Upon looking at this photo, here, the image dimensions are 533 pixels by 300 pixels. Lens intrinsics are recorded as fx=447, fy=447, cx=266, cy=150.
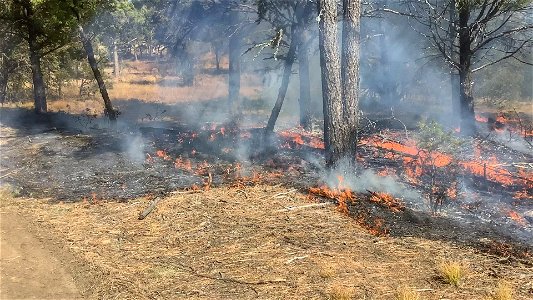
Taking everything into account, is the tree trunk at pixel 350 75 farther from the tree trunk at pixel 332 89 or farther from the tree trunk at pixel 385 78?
the tree trunk at pixel 385 78

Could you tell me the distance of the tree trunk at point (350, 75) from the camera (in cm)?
Result: 925

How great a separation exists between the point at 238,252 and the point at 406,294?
2578mm

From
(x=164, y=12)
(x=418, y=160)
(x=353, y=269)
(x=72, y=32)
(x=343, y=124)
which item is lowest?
(x=353, y=269)

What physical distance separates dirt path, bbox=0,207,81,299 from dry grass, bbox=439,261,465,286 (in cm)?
448

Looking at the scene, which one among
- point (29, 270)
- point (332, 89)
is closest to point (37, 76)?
point (332, 89)

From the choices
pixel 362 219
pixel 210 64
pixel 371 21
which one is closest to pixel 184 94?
pixel 371 21

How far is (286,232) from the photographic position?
7.16m

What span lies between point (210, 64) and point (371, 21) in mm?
30366

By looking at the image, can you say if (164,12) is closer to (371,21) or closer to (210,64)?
(371,21)

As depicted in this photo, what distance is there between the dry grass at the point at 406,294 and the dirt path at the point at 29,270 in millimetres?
3810

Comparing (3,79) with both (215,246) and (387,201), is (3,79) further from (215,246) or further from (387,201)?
(387,201)

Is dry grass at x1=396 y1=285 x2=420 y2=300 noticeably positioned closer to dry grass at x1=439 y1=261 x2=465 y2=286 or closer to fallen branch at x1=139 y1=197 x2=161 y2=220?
dry grass at x1=439 y1=261 x2=465 y2=286

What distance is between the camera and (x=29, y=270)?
20.1ft

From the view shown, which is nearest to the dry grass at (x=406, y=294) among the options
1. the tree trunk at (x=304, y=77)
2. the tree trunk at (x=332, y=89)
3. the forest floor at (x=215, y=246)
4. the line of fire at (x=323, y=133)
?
the forest floor at (x=215, y=246)
